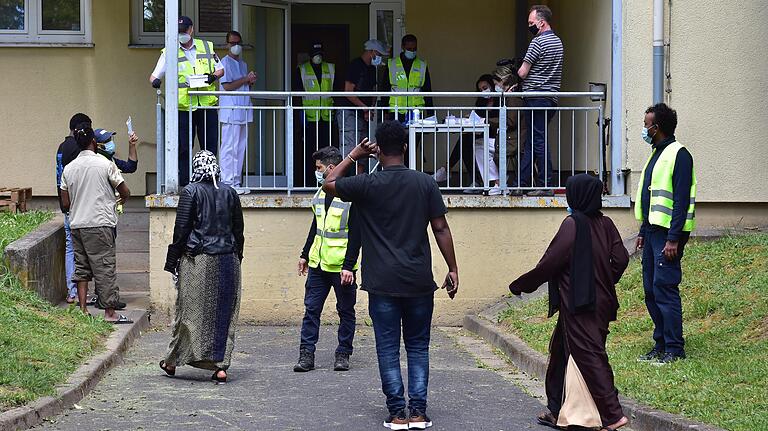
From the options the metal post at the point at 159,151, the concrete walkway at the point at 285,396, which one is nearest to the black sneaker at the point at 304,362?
the concrete walkway at the point at 285,396

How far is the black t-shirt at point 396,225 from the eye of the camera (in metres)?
7.85

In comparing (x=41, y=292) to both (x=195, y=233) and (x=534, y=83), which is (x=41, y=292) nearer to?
(x=195, y=233)

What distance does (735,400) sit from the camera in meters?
7.89

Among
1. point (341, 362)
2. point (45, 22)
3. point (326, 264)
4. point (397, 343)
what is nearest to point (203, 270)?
point (326, 264)

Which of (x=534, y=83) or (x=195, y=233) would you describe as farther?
(x=534, y=83)

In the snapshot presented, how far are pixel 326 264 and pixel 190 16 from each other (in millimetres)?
6989

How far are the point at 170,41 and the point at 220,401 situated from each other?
5295mm

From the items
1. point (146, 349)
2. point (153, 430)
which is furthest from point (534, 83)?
point (153, 430)

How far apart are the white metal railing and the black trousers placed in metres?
0.05

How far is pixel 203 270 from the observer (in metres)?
9.62

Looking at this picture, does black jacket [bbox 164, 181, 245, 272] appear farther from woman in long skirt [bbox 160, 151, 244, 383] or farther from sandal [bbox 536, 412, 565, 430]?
sandal [bbox 536, 412, 565, 430]

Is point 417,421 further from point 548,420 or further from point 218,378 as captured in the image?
point 218,378

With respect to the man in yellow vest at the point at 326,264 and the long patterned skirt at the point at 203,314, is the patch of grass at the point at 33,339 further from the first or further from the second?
the man in yellow vest at the point at 326,264

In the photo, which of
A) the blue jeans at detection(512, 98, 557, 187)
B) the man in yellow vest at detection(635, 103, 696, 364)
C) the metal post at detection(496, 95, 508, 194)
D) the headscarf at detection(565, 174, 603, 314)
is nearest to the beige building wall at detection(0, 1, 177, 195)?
the metal post at detection(496, 95, 508, 194)
